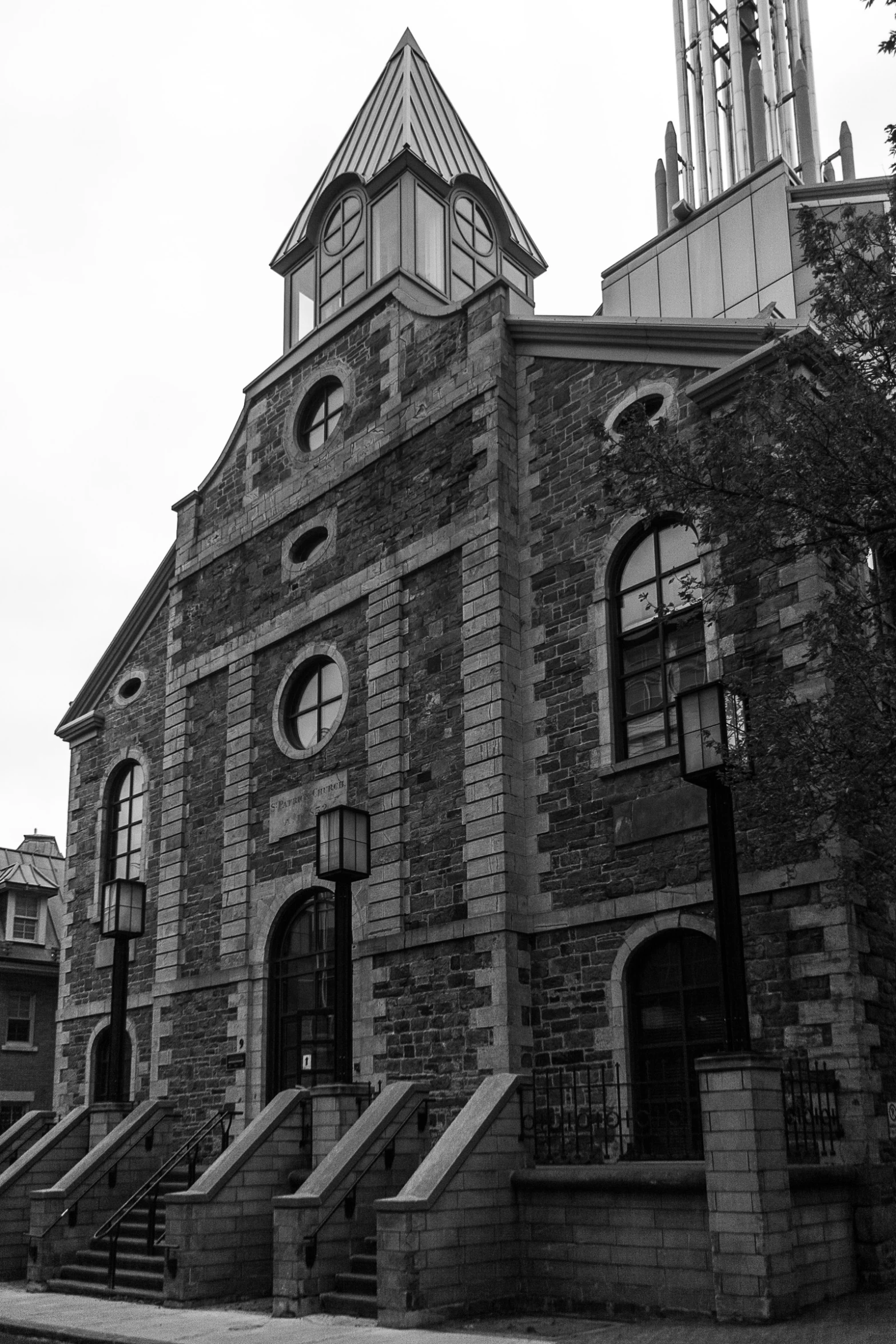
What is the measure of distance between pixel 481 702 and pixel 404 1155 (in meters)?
5.51

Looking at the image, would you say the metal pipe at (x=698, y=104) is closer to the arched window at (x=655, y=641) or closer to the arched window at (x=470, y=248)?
the arched window at (x=470, y=248)

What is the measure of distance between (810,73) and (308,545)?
2688 cm

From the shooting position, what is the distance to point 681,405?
→ 54.6 ft

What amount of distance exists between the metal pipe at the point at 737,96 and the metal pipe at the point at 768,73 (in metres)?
0.65

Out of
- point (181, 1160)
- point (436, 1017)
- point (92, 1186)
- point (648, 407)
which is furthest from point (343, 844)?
point (648, 407)

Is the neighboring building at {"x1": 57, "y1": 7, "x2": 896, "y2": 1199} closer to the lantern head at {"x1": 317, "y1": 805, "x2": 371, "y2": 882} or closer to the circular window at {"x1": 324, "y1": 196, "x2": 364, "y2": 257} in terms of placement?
the circular window at {"x1": 324, "y1": 196, "x2": 364, "y2": 257}

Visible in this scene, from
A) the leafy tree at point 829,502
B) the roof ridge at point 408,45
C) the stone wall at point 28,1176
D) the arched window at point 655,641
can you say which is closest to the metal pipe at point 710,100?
the roof ridge at point 408,45

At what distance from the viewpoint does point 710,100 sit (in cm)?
4066

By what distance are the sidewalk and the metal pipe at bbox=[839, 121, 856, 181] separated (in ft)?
110

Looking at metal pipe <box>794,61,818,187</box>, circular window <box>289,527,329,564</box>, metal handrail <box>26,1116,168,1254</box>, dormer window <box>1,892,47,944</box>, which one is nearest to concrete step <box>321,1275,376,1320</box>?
metal handrail <box>26,1116,168,1254</box>

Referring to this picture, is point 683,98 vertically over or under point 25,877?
over

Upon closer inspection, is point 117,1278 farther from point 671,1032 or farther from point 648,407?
point 648,407

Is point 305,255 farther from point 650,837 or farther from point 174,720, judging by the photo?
point 650,837

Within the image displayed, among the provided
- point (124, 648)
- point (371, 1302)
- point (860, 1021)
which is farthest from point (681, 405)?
point (124, 648)
